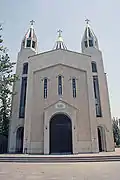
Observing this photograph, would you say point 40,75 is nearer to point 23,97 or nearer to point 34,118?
point 23,97

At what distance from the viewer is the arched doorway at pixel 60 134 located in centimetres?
1766

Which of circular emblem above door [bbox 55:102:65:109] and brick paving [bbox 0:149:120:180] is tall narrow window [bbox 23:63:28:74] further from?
brick paving [bbox 0:149:120:180]

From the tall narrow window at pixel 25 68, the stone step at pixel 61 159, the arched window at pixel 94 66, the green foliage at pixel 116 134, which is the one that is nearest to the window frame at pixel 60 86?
the arched window at pixel 94 66

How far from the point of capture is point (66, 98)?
19.2 metres

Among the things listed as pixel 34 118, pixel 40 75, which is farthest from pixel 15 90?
pixel 34 118

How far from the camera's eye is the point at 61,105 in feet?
60.4

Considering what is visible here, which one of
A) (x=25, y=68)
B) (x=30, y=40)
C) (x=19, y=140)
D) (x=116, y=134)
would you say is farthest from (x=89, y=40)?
(x=116, y=134)

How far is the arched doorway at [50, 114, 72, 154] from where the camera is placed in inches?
695

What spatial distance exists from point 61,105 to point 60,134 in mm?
2948

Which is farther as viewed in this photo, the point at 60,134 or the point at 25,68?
the point at 25,68

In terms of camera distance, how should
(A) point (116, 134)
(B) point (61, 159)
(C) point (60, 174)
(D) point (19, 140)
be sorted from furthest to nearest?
(A) point (116, 134) < (D) point (19, 140) < (B) point (61, 159) < (C) point (60, 174)

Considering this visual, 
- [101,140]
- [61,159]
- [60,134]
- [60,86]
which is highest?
[60,86]

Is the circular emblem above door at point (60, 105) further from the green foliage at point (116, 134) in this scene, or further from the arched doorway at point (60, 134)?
the green foliage at point (116, 134)

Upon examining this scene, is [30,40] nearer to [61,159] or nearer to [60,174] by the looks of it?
[61,159]
